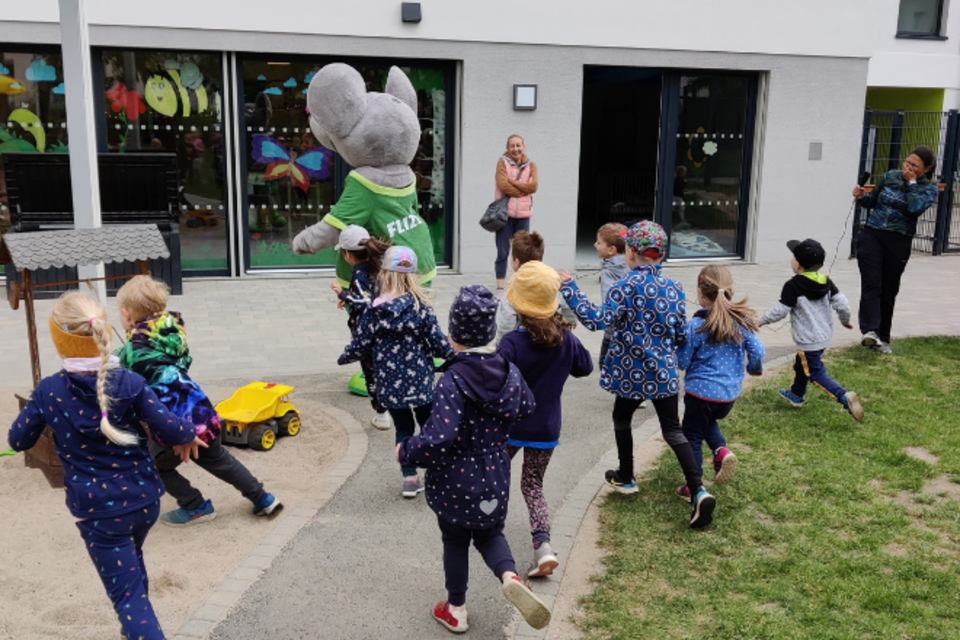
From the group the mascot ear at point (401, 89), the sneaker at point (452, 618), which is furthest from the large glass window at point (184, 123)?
the sneaker at point (452, 618)

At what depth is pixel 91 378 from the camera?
11.9ft

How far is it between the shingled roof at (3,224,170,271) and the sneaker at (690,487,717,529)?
3.50 m

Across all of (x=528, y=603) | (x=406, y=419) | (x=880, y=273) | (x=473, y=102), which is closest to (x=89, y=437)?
(x=528, y=603)

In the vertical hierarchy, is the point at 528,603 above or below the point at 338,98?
below

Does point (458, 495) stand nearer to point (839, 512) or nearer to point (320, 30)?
point (839, 512)

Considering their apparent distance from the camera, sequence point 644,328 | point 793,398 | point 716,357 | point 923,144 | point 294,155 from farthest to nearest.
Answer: point 923,144
point 294,155
point 793,398
point 716,357
point 644,328

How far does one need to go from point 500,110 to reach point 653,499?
8100mm

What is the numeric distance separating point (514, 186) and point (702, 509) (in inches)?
274

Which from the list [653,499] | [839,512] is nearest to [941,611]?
[839,512]

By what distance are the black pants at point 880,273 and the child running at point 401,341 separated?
5.42 meters

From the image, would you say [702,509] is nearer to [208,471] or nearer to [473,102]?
[208,471]

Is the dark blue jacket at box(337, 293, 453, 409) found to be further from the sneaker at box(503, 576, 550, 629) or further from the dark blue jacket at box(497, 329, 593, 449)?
the sneaker at box(503, 576, 550, 629)

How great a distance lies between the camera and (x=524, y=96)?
12625 mm

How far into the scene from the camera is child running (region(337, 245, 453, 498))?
5246 mm
